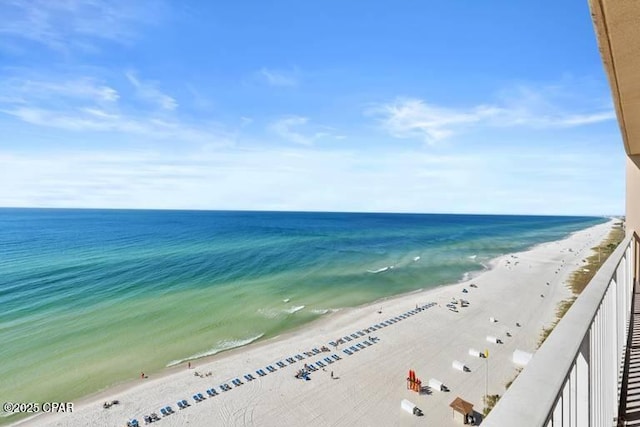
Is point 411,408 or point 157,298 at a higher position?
point 157,298

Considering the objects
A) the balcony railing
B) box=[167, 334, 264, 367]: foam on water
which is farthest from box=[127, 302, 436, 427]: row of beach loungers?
the balcony railing

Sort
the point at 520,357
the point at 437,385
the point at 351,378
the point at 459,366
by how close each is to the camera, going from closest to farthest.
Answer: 1. the point at 437,385
2. the point at 351,378
3. the point at 459,366
4. the point at 520,357

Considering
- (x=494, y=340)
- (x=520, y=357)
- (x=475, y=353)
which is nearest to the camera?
(x=520, y=357)

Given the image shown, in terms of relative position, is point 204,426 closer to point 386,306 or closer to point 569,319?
point 569,319

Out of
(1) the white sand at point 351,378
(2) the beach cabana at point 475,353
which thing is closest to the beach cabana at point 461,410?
(1) the white sand at point 351,378

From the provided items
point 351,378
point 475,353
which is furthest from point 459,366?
point 351,378

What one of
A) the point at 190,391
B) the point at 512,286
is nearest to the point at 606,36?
the point at 190,391

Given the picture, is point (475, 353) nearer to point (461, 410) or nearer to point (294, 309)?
point (461, 410)
